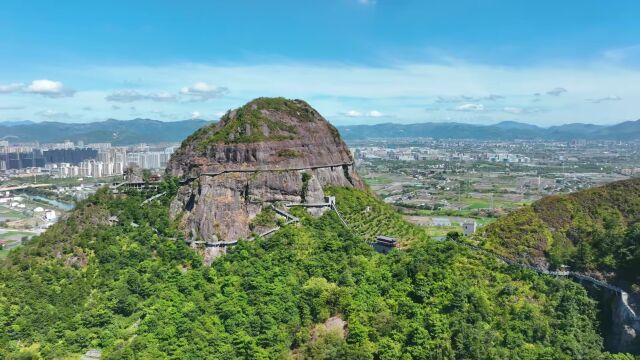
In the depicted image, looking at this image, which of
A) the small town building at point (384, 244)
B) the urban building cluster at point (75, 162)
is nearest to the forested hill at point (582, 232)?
the small town building at point (384, 244)

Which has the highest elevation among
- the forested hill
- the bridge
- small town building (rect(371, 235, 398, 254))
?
the forested hill

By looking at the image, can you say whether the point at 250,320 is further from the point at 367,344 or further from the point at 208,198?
the point at 208,198

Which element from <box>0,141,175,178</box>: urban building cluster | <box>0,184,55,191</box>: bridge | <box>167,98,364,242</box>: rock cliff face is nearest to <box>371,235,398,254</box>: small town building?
<box>167,98,364,242</box>: rock cliff face

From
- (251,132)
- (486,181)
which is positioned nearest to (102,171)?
(486,181)

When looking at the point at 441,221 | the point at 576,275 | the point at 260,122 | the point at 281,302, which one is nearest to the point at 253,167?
the point at 260,122

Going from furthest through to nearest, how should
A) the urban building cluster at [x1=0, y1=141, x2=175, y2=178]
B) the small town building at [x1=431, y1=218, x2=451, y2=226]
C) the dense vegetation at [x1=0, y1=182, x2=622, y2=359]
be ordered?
the urban building cluster at [x1=0, y1=141, x2=175, y2=178] < the small town building at [x1=431, y1=218, x2=451, y2=226] < the dense vegetation at [x1=0, y1=182, x2=622, y2=359]

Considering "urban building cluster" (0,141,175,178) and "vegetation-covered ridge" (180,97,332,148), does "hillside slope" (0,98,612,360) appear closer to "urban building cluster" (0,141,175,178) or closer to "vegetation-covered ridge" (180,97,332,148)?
"vegetation-covered ridge" (180,97,332,148)
